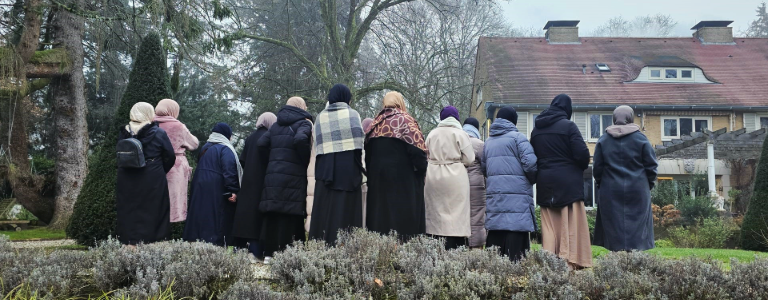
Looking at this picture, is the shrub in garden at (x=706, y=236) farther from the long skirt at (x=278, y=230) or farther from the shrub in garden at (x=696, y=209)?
the long skirt at (x=278, y=230)

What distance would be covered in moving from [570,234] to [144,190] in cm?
461

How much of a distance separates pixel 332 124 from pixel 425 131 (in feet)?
53.3

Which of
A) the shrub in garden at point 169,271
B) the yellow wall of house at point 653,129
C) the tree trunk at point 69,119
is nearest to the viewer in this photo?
the shrub in garden at point 169,271

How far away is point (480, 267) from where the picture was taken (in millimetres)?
5023

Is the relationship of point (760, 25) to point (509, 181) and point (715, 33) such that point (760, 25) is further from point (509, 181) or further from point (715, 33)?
point (509, 181)

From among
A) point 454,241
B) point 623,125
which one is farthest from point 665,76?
point 454,241

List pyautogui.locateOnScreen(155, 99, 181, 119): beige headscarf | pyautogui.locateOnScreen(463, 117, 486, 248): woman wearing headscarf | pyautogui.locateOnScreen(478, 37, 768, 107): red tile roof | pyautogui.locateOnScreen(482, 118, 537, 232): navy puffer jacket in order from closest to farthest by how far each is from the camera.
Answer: pyautogui.locateOnScreen(482, 118, 537, 232): navy puffer jacket
pyautogui.locateOnScreen(463, 117, 486, 248): woman wearing headscarf
pyautogui.locateOnScreen(155, 99, 181, 119): beige headscarf
pyautogui.locateOnScreen(478, 37, 768, 107): red tile roof

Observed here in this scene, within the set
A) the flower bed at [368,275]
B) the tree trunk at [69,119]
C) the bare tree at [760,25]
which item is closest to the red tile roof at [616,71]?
the tree trunk at [69,119]

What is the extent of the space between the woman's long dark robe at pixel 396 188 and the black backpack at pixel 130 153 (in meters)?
2.52

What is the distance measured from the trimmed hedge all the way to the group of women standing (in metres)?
2.43

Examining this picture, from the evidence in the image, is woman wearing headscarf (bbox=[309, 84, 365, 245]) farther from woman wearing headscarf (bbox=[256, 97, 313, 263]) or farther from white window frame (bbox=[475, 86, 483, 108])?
white window frame (bbox=[475, 86, 483, 108])

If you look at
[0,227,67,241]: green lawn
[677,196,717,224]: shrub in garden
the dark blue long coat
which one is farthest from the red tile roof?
the dark blue long coat

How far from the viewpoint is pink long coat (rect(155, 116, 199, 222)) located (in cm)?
789

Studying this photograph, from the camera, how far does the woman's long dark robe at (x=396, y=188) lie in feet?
22.1
